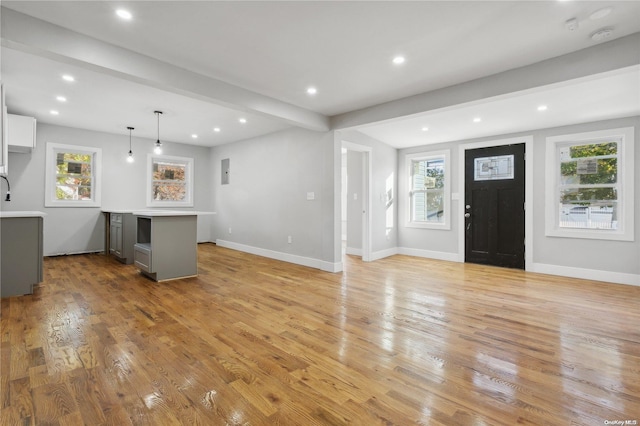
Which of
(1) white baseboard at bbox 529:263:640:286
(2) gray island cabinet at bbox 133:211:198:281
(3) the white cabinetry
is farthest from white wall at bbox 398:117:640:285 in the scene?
(3) the white cabinetry

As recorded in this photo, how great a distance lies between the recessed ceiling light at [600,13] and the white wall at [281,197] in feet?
11.1

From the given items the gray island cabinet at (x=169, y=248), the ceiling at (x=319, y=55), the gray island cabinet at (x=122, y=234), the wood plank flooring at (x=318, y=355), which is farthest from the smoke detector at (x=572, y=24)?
the gray island cabinet at (x=122, y=234)

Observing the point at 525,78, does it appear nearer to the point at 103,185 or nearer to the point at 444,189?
the point at 444,189

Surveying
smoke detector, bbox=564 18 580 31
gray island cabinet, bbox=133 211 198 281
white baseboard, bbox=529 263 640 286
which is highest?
smoke detector, bbox=564 18 580 31

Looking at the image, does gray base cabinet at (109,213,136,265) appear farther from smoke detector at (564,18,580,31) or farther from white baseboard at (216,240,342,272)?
smoke detector at (564,18,580,31)

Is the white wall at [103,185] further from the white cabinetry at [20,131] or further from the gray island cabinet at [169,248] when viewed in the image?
the gray island cabinet at [169,248]

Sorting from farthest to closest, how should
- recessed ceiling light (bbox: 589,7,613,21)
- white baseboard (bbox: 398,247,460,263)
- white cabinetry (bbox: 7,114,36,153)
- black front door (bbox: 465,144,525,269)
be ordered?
white baseboard (bbox: 398,247,460,263) → black front door (bbox: 465,144,525,269) → white cabinetry (bbox: 7,114,36,153) → recessed ceiling light (bbox: 589,7,613,21)

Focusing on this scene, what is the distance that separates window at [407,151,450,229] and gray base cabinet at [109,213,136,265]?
18.1 feet

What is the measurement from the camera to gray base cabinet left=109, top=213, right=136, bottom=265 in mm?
5430

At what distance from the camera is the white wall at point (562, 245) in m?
4.45

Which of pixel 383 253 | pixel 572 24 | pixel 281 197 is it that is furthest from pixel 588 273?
pixel 281 197

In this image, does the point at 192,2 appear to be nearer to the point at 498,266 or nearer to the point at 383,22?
the point at 383,22

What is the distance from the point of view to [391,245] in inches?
269

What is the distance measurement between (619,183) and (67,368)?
6.83 metres
